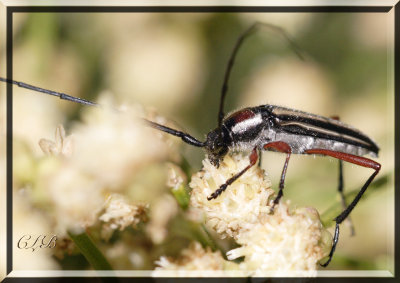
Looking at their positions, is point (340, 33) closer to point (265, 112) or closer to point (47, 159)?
point (265, 112)

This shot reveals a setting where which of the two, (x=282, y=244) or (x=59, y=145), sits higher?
(x=59, y=145)

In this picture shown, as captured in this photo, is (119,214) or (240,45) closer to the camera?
(119,214)

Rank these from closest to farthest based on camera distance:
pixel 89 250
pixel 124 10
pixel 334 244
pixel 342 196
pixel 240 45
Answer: pixel 89 250
pixel 334 244
pixel 342 196
pixel 124 10
pixel 240 45

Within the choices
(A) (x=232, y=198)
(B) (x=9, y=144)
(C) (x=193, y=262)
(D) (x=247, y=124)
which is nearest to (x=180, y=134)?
(D) (x=247, y=124)

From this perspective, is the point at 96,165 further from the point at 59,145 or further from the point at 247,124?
the point at 247,124

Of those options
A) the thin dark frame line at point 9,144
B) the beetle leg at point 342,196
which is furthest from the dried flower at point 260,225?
the thin dark frame line at point 9,144

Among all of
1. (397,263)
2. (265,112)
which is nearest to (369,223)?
(397,263)

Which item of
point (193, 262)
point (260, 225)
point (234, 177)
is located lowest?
point (193, 262)

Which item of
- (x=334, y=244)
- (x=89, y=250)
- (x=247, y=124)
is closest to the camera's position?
(x=89, y=250)
